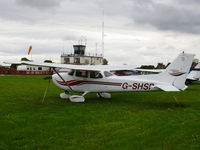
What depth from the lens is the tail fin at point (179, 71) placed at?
Result: 10250 mm

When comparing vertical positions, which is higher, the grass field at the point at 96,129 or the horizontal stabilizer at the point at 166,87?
the horizontal stabilizer at the point at 166,87

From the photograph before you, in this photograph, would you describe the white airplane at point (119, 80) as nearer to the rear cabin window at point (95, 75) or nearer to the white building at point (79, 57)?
the rear cabin window at point (95, 75)

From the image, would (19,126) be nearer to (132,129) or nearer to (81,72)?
(132,129)

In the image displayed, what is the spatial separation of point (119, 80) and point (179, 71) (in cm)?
248

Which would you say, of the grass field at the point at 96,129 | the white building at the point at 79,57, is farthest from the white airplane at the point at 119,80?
the white building at the point at 79,57

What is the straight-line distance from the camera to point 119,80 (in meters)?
11.0

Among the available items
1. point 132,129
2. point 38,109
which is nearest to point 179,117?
point 132,129

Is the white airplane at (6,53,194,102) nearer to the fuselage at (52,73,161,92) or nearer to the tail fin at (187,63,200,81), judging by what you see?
the fuselage at (52,73,161,92)

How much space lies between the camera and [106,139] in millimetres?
5535

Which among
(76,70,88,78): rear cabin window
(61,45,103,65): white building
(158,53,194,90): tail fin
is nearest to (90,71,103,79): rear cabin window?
(76,70,88,78): rear cabin window

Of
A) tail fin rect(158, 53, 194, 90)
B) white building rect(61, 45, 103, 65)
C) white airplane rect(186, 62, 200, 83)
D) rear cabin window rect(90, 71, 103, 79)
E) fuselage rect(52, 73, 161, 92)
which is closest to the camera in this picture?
tail fin rect(158, 53, 194, 90)

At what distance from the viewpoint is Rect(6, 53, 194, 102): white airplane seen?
1030 centimetres

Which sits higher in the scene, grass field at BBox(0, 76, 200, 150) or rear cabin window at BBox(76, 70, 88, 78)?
rear cabin window at BBox(76, 70, 88, 78)

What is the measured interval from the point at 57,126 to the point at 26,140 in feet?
4.44
